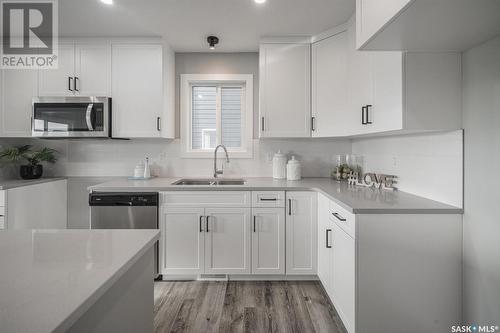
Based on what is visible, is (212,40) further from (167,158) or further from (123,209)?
(123,209)

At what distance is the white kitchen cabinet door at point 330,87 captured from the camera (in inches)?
103

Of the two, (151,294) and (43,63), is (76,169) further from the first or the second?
(151,294)

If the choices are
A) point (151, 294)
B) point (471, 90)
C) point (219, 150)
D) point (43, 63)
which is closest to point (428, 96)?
point (471, 90)

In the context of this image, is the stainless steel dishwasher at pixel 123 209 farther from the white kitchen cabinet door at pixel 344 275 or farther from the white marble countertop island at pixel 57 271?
the white kitchen cabinet door at pixel 344 275

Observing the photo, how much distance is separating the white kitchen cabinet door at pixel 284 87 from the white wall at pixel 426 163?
83 cm

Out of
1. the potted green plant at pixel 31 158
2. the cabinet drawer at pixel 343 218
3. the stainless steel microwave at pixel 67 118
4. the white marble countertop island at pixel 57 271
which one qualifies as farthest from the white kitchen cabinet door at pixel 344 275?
the potted green plant at pixel 31 158

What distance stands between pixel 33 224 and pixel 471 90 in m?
3.68

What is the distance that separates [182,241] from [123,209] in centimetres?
61

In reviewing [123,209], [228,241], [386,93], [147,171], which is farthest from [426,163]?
[147,171]

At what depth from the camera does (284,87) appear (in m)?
2.86

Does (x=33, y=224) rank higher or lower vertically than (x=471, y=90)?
lower

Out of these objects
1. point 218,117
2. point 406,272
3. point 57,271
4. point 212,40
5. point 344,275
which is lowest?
point 344,275

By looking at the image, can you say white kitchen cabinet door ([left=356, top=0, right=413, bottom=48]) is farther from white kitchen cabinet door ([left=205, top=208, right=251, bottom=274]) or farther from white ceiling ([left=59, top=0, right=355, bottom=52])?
white kitchen cabinet door ([left=205, top=208, right=251, bottom=274])

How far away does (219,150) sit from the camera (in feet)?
10.8
